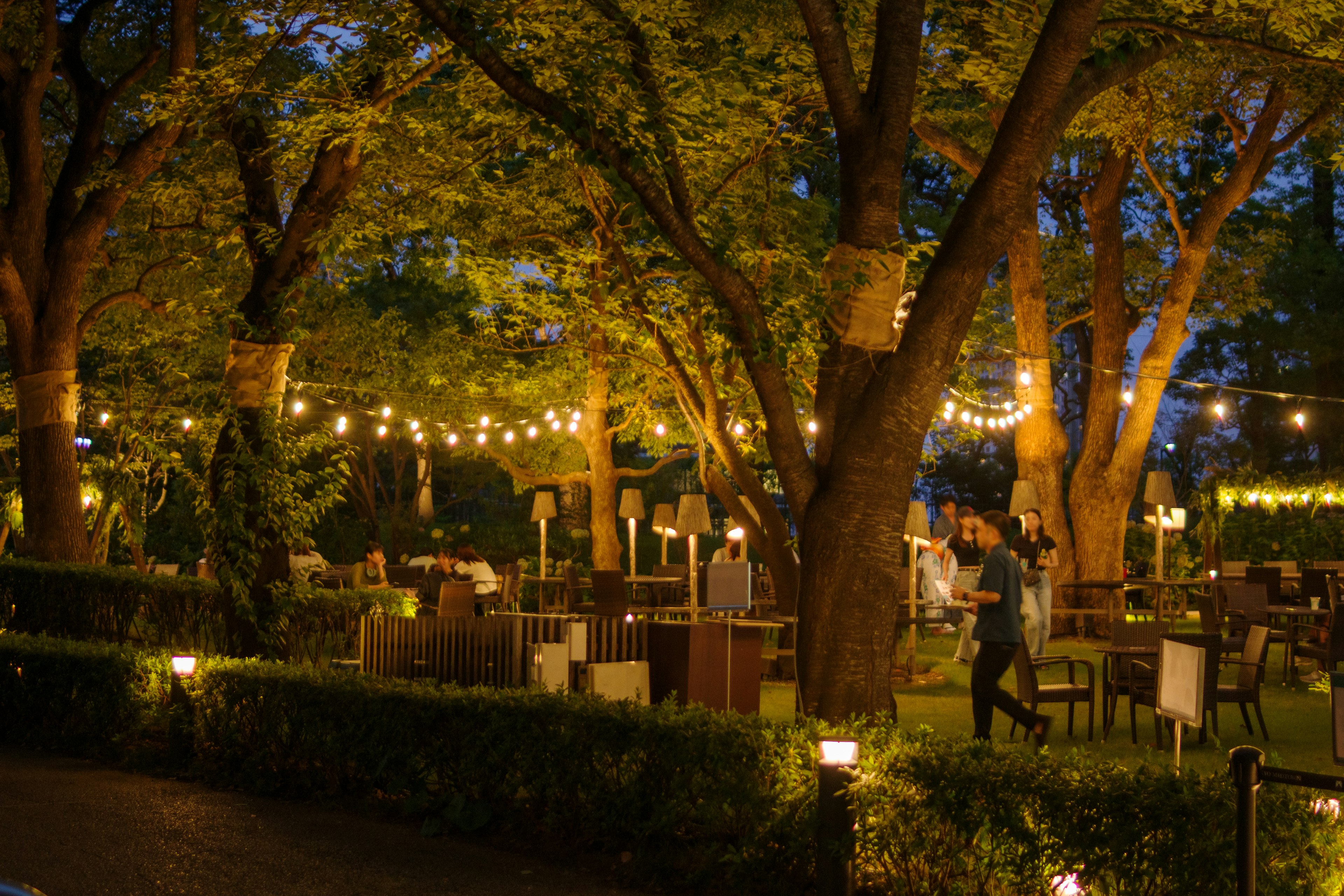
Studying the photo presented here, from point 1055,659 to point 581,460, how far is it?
1466cm

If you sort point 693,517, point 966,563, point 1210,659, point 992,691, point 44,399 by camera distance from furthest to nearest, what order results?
point 966,563
point 693,517
point 44,399
point 1210,659
point 992,691

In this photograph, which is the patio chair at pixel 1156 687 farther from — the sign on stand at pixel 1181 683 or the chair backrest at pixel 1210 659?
the sign on stand at pixel 1181 683

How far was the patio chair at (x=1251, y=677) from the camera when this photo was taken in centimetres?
823

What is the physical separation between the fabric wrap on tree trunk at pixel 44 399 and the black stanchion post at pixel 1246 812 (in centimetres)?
1162

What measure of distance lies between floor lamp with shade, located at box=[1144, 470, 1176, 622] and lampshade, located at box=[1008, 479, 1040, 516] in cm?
119

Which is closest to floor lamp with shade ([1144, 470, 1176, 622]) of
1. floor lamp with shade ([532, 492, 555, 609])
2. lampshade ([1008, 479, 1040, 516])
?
lampshade ([1008, 479, 1040, 516])

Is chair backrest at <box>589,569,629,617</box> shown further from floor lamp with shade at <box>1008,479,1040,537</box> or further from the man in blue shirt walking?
the man in blue shirt walking

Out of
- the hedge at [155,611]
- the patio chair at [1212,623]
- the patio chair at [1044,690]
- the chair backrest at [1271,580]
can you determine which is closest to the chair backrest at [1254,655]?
the patio chair at [1044,690]

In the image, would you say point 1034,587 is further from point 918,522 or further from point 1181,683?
point 1181,683

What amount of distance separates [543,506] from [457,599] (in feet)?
19.0

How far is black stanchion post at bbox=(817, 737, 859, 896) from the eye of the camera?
4.46m

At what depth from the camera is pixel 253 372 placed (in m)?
8.66

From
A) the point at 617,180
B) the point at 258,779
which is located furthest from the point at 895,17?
the point at 258,779

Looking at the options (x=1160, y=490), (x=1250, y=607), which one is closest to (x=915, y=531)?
(x=1160, y=490)
